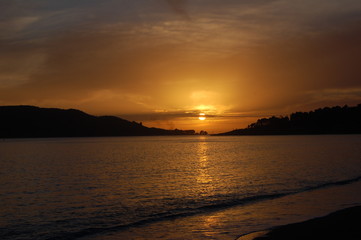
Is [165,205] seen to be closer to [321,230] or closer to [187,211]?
[187,211]

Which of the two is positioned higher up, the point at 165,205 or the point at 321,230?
the point at 321,230

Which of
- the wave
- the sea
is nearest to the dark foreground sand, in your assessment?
the sea

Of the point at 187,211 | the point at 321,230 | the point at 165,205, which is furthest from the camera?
the point at 165,205

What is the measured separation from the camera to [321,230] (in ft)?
60.6

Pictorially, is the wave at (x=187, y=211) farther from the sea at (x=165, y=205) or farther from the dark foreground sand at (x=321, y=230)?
the dark foreground sand at (x=321, y=230)

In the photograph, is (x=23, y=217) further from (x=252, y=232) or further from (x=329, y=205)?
(x=329, y=205)

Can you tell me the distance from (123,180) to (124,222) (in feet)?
78.2

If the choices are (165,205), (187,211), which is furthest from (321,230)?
(165,205)

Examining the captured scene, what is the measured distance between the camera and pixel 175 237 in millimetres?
19234

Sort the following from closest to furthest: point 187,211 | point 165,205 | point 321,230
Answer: point 321,230 → point 187,211 → point 165,205

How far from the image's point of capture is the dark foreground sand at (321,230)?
681 inches

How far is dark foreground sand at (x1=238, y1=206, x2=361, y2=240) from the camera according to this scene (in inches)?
681

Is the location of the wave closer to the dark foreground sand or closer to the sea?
the sea

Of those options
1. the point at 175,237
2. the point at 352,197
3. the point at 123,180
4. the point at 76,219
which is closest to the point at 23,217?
the point at 76,219
